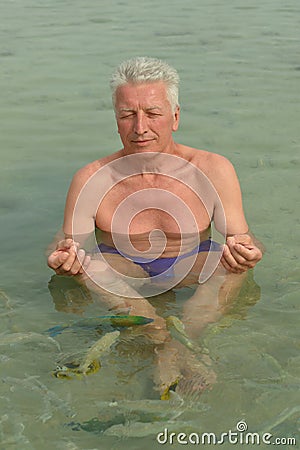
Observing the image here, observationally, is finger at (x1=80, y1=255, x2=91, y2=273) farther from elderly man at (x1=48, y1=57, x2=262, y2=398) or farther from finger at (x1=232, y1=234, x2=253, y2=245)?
finger at (x1=232, y1=234, x2=253, y2=245)

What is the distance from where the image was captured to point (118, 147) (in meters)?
7.19

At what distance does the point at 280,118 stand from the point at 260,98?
78cm

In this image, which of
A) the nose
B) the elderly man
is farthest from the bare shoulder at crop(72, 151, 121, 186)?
the nose

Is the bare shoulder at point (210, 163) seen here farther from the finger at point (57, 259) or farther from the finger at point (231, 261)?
the finger at point (57, 259)

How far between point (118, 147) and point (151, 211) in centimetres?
244

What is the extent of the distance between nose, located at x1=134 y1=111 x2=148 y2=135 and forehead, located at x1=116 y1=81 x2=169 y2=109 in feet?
0.21

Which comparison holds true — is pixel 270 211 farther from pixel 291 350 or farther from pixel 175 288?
pixel 291 350

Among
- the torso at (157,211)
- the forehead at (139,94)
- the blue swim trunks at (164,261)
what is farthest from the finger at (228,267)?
the forehead at (139,94)

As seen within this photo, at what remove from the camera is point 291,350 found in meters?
3.95

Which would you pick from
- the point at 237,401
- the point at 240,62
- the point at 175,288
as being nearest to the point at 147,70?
the point at 175,288

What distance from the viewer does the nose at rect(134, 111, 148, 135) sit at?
4.35m

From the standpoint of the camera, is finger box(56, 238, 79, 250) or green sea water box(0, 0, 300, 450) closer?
green sea water box(0, 0, 300, 450)

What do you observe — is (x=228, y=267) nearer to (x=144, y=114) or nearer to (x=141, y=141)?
(x=141, y=141)

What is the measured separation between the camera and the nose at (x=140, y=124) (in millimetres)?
4352
